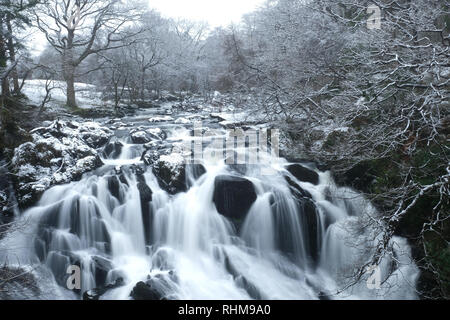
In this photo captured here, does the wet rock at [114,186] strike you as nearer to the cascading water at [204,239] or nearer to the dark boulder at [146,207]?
the cascading water at [204,239]

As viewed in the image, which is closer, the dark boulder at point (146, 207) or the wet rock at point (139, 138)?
the dark boulder at point (146, 207)

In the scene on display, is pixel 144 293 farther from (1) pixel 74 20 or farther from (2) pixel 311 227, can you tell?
(1) pixel 74 20

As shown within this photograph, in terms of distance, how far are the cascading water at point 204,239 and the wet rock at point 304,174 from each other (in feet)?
0.47

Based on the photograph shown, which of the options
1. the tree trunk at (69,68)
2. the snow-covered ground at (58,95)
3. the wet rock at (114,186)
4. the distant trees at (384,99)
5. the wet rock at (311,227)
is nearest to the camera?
the distant trees at (384,99)

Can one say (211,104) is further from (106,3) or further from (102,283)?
(102,283)

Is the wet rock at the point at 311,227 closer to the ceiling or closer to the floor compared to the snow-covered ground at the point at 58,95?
closer to the floor

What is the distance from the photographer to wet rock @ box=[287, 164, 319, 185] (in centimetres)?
846

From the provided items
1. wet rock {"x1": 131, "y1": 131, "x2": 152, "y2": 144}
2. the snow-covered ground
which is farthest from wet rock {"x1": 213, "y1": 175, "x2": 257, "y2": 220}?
the snow-covered ground

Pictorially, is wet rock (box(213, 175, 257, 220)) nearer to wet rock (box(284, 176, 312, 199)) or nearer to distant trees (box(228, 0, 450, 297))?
wet rock (box(284, 176, 312, 199))

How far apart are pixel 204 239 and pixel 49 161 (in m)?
5.07

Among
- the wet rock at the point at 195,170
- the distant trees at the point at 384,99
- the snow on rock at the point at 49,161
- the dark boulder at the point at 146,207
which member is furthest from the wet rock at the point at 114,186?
the distant trees at the point at 384,99

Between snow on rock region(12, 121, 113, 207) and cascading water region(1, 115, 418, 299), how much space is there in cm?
32

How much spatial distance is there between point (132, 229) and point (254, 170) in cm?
384

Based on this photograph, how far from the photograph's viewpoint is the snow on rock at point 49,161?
7852mm
